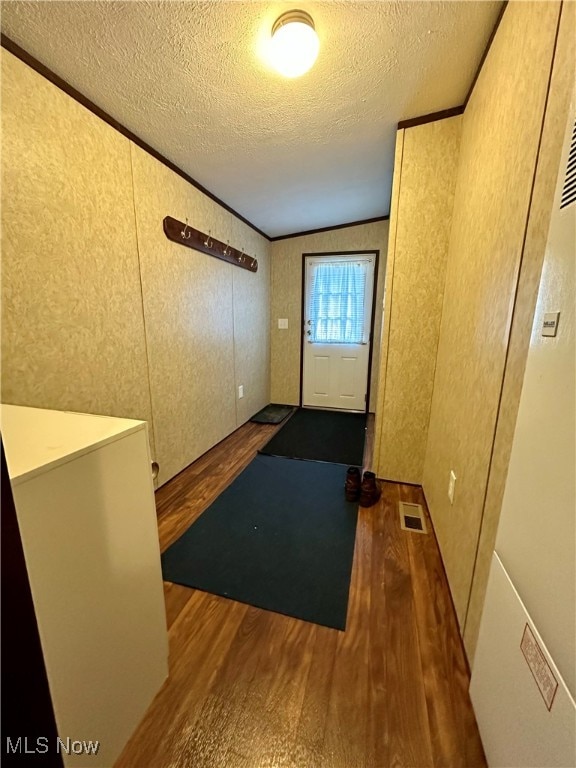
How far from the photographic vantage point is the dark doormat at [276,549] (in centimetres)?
134

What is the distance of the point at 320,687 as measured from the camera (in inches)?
39.5

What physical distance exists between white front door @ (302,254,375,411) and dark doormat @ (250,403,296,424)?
0.33m

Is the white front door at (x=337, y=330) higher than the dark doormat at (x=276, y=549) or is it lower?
higher

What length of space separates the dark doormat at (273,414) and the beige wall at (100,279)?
0.96 meters

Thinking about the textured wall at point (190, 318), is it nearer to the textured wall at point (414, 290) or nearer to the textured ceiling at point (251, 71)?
the textured ceiling at point (251, 71)

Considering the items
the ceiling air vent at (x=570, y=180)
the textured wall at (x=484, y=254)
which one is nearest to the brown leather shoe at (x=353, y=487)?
the textured wall at (x=484, y=254)

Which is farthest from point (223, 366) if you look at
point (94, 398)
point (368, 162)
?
point (368, 162)

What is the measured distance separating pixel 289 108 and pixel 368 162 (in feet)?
2.93

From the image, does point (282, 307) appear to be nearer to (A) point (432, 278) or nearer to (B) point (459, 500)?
(A) point (432, 278)

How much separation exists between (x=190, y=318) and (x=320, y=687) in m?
2.23
